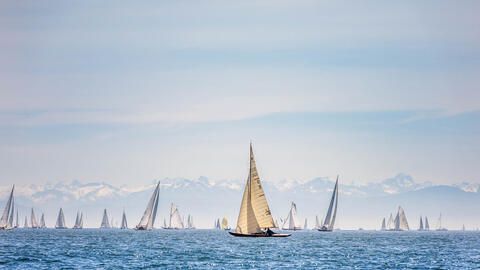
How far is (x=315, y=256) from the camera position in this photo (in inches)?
4377

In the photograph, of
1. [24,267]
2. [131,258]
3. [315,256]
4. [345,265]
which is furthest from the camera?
[315,256]

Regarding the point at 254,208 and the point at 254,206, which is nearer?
the point at 254,206

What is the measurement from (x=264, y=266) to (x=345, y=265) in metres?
9.02

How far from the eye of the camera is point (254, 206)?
14362 cm

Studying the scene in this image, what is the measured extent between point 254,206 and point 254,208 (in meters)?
0.42

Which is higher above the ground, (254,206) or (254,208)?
(254,206)

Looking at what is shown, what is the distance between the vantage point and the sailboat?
470ft

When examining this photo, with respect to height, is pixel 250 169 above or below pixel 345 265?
above

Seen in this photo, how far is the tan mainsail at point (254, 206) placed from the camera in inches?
5645

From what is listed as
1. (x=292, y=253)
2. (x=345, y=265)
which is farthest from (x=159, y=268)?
(x=292, y=253)

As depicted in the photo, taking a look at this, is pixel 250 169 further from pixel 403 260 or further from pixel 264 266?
pixel 264 266

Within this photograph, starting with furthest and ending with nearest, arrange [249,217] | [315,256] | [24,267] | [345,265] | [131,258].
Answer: [249,217]
[315,256]
[131,258]
[345,265]
[24,267]

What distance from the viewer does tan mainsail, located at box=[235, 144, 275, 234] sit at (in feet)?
470

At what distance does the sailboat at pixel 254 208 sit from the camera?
143 metres
